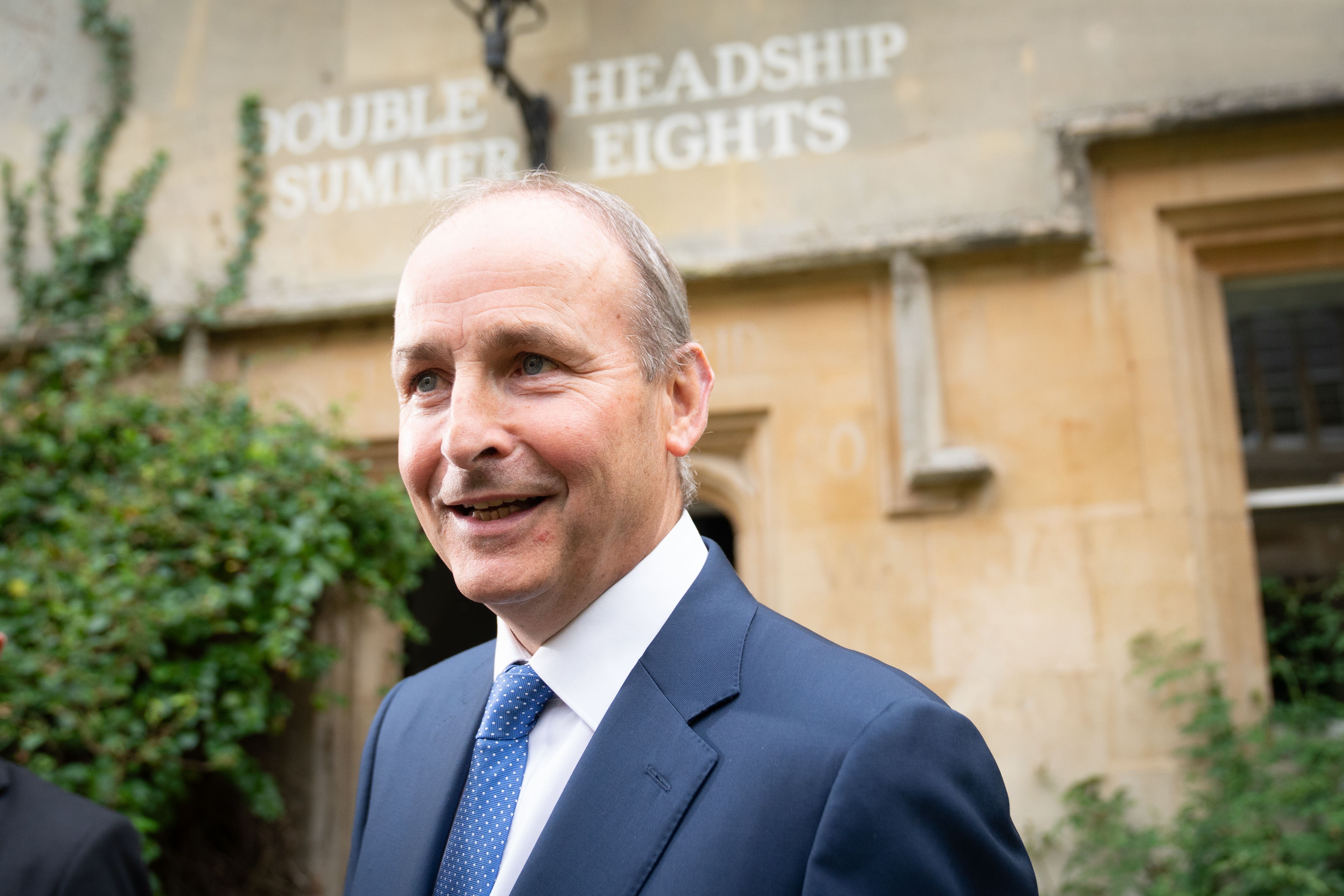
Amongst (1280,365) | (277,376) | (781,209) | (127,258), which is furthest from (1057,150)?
(127,258)

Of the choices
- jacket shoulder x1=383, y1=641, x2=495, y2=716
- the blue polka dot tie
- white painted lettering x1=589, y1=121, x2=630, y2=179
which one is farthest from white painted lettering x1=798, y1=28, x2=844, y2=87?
the blue polka dot tie

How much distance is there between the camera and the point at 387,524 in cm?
379

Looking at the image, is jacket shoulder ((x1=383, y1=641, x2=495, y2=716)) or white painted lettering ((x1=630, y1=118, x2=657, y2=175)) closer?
jacket shoulder ((x1=383, y1=641, x2=495, y2=716))

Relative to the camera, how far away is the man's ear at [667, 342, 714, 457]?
1.32m

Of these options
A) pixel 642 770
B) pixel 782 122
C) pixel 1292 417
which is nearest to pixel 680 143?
pixel 782 122

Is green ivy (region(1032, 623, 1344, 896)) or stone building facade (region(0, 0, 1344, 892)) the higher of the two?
stone building facade (region(0, 0, 1344, 892))

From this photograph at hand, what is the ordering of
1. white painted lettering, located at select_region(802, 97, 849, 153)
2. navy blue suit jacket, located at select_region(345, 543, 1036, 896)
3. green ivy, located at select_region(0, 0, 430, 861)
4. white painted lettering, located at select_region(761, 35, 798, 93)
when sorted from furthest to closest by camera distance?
1. white painted lettering, located at select_region(761, 35, 798, 93)
2. white painted lettering, located at select_region(802, 97, 849, 153)
3. green ivy, located at select_region(0, 0, 430, 861)
4. navy blue suit jacket, located at select_region(345, 543, 1036, 896)

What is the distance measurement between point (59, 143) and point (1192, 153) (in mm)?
4481

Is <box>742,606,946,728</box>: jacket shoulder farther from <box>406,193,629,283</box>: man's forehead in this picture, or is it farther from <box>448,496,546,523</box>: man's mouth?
<box>406,193,629,283</box>: man's forehead

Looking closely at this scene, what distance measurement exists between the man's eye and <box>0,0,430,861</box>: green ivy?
2.53 metres

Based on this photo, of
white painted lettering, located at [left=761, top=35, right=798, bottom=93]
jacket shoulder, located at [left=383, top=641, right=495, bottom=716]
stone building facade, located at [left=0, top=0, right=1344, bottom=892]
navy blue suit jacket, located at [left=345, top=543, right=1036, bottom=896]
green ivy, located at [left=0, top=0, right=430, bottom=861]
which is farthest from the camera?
white painted lettering, located at [left=761, top=35, right=798, bottom=93]

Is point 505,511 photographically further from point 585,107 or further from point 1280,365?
point 1280,365

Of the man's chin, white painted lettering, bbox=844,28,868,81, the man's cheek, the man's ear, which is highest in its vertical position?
white painted lettering, bbox=844,28,868,81

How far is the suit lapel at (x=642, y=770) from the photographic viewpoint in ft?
3.40
